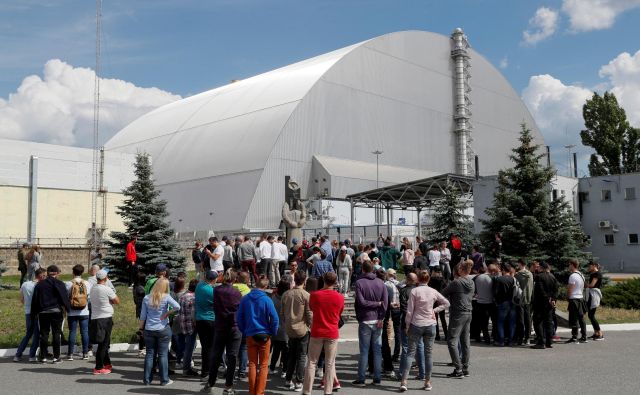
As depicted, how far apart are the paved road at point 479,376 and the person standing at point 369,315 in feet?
1.14

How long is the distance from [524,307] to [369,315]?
5.24 m

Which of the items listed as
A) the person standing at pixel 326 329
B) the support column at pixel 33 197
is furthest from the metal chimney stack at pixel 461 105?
the person standing at pixel 326 329

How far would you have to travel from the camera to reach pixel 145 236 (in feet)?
80.5

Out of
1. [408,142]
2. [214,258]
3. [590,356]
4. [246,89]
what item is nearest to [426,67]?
[408,142]

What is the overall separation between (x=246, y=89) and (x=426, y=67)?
633 inches

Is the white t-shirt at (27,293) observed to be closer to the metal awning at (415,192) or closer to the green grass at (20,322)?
the green grass at (20,322)

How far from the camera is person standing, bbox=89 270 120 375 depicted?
9.83 metres

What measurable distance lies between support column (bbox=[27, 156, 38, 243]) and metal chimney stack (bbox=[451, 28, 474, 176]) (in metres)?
34.0

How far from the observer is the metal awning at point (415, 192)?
3456cm

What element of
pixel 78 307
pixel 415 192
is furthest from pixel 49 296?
pixel 415 192

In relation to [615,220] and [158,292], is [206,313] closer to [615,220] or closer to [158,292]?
[158,292]

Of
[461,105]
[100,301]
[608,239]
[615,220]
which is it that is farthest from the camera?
[461,105]

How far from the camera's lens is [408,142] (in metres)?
50.6

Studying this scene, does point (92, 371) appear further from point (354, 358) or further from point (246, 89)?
point (246, 89)
